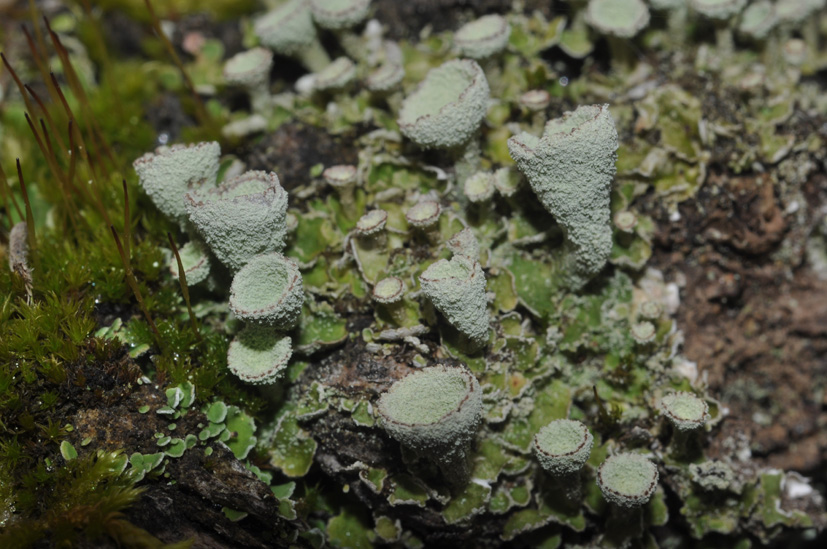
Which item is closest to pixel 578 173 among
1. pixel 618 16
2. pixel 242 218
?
pixel 242 218

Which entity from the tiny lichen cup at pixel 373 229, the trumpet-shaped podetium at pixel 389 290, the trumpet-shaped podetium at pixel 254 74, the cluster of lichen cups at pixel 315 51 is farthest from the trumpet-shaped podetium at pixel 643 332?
the trumpet-shaped podetium at pixel 254 74

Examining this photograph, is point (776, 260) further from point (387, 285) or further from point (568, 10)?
point (387, 285)

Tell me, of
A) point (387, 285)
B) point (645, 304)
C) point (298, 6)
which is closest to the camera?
point (387, 285)

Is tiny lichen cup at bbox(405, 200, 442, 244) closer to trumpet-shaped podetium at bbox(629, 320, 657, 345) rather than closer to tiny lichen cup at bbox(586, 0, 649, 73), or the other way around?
trumpet-shaped podetium at bbox(629, 320, 657, 345)

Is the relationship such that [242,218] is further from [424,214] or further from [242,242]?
[424,214]

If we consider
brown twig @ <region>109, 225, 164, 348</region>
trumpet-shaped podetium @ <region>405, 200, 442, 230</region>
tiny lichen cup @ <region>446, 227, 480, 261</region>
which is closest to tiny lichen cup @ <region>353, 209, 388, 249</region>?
trumpet-shaped podetium @ <region>405, 200, 442, 230</region>

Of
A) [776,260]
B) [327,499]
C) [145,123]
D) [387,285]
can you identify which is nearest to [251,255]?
[387,285]
